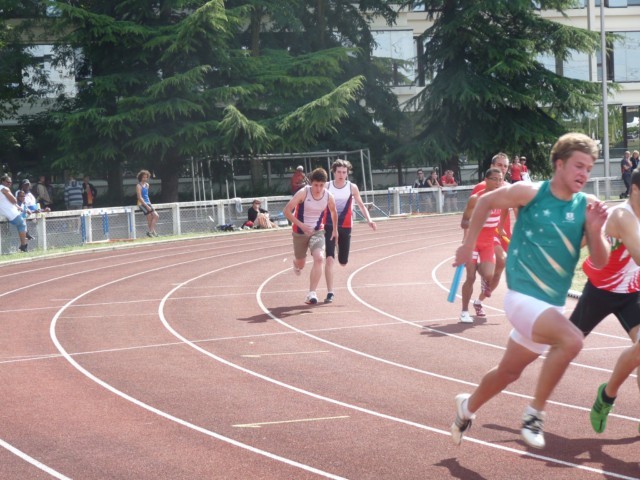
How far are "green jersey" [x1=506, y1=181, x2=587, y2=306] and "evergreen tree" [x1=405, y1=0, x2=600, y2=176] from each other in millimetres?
36050

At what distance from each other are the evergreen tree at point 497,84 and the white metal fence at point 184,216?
323cm

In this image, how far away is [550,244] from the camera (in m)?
6.45

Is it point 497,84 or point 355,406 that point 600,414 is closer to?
point 355,406

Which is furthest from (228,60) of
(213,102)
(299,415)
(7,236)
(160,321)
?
(299,415)

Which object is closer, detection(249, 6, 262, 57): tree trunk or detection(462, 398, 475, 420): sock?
detection(462, 398, 475, 420): sock

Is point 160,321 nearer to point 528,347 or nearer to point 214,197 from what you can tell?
point 528,347

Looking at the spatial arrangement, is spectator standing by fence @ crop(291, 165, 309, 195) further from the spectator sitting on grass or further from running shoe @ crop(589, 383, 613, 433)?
running shoe @ crop(589, 383, 613, 433)

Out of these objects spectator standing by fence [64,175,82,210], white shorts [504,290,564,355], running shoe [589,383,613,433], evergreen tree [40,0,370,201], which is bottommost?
running shoe [589,383,613,433]

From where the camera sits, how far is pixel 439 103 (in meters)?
43.6

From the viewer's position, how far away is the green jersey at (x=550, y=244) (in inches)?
254

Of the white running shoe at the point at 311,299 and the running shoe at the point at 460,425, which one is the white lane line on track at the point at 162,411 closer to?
the running shoe at the point at 460,425

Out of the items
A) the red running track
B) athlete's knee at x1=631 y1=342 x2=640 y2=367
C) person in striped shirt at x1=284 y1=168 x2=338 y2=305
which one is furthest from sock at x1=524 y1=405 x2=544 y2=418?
person in striped shirt at x1=284 y1=168 x2=338 y2=305

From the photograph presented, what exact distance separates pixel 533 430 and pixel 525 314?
2.34 ft

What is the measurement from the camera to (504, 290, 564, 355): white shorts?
6391 mm
